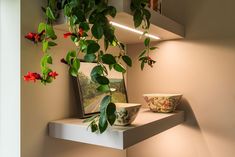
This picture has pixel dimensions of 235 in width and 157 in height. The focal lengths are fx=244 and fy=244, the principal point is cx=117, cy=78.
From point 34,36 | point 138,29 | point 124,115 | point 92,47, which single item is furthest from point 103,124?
point 138,29

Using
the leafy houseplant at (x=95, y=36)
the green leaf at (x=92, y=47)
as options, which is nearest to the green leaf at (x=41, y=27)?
the leafy houseplant at (x=95, y=36)

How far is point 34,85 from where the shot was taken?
1.00m

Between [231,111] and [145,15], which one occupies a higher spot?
[145,15]

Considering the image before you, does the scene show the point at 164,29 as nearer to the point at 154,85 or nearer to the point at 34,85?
the point at 154,85

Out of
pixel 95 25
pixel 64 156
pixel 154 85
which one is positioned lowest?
pixel 64 156

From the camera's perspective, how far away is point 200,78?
1.46 meters

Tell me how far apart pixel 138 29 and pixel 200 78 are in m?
0.52

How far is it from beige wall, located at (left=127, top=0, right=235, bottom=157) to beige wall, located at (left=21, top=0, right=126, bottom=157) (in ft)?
2.08

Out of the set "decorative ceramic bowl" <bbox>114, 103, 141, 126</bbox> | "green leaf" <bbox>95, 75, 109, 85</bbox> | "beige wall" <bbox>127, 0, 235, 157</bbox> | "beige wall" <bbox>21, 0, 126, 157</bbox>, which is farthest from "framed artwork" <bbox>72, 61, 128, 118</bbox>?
"beige wall" <bbox>127, 0, 235, 157</bbox>

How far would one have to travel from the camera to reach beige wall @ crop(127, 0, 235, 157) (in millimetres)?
1387

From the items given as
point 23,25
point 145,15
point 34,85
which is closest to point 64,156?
point 34,85

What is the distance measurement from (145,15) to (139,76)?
2.31 feet

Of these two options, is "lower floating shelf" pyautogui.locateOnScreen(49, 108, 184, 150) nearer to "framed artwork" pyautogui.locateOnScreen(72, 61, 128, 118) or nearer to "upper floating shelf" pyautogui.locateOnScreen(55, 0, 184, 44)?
"framed artwork" pyautogui.locateOnScreen(72, 61, 128, 118)

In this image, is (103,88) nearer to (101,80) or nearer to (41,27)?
(101,80)
